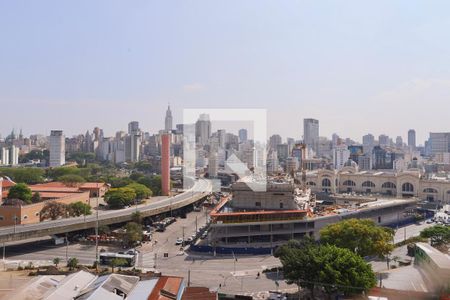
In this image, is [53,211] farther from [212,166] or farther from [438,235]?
[212,166]

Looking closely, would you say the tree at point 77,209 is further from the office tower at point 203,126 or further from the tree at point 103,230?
the office tower at point 203,126

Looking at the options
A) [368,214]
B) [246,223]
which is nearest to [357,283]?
[246,223]

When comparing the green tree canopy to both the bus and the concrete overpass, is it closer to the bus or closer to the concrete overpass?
the concrete overpass

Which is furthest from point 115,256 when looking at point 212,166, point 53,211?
point 212,166

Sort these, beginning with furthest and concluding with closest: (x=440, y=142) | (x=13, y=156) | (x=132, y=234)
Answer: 1. (x=440, y=142)
2. (x=13, y=156)
3. (x=132, y=234)

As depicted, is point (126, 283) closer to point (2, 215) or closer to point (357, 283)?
point (357, 283)

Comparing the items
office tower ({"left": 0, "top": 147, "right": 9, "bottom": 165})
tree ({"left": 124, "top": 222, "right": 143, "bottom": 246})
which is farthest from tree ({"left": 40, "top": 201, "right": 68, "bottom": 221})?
office tower ({"left": 0, "top": 147, "right": 9, "bottom": 165})
